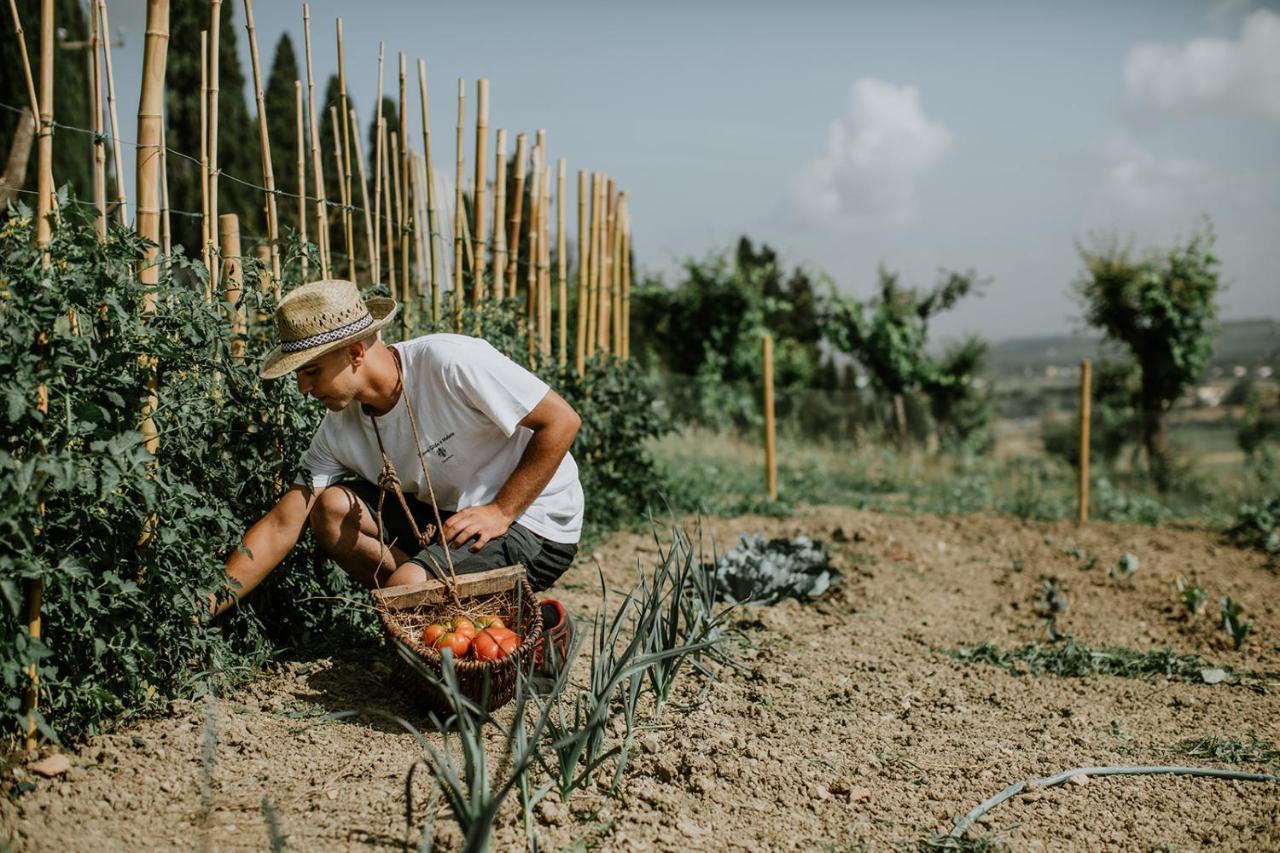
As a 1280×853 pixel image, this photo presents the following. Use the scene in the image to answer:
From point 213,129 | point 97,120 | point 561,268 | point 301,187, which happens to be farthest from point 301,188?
point 561,268

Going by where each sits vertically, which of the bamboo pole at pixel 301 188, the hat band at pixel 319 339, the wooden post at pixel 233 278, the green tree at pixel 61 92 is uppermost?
the green tree at pixel 61 92

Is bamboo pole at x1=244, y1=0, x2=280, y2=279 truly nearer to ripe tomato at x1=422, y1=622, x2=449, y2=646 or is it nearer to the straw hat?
the straw hat

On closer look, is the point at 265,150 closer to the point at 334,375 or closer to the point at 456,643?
the point at 334,375

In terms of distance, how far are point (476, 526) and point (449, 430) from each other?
1.01 ft

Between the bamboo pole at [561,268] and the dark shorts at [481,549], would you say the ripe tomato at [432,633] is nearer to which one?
the dark shorts at [481,549]

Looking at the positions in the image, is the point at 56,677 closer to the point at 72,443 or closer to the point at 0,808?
the point at 0,808

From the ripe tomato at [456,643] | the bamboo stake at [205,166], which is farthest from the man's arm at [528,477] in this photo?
the bamboo stake at [205,166]

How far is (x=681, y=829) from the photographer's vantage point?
2184mm

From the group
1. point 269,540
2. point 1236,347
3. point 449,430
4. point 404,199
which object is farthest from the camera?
point 1236,347

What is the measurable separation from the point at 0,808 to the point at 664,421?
4.27 m

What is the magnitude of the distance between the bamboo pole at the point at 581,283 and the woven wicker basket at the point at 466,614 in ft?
9.32

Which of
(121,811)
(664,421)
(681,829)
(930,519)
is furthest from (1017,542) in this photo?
(121,811)

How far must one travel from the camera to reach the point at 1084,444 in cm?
781

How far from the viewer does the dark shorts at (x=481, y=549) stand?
115 inches
